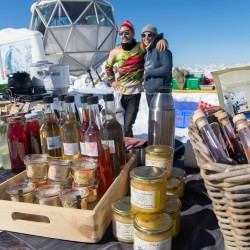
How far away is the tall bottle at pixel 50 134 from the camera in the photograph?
0.99m

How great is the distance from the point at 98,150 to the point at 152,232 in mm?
369

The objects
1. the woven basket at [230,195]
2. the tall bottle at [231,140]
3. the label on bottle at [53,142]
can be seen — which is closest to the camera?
the woven basket at [230,195]

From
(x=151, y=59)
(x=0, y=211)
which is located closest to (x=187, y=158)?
(x=0, y=211)

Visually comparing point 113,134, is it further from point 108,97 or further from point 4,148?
point 4,148

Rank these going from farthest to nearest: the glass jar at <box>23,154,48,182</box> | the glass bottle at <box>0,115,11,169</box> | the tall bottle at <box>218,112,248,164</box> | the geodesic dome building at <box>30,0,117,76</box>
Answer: the geodesic dome building at <box>30,0,117,76</box>, the glass bottle at <box>0,115,11,169</box>, the glass jar at <box>23,154,48,182</box>, the tall bottle at <box>218,112,248,164</box>

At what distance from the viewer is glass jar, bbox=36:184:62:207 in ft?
2.40

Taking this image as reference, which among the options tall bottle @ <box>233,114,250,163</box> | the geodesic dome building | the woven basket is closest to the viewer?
the woven basket

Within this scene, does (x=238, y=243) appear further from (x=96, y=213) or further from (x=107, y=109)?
(x=107, y=109)

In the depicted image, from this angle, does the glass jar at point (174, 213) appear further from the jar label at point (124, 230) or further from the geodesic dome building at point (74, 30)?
the geodesic dome building at point (74, 30)

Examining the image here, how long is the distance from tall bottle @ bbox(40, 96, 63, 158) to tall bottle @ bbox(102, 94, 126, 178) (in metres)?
0.22

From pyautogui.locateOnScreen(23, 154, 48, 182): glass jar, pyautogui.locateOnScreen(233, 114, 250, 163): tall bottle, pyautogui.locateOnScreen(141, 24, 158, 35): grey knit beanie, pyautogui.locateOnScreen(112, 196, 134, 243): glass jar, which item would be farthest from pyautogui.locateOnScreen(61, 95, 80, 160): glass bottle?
pyautogui.locateOnScreen(141, 24, 158, 35): grey knit beanie

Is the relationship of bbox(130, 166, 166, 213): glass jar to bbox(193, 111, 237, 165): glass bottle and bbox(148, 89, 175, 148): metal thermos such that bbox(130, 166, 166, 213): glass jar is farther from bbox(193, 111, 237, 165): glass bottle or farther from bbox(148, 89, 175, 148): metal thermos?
bbox(148, 89, 175, 148): metal thermos

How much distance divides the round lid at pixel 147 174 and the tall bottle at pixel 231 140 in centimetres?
26

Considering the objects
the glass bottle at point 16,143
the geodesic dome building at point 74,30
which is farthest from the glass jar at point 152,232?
the geodesic dome building at point 74,30
